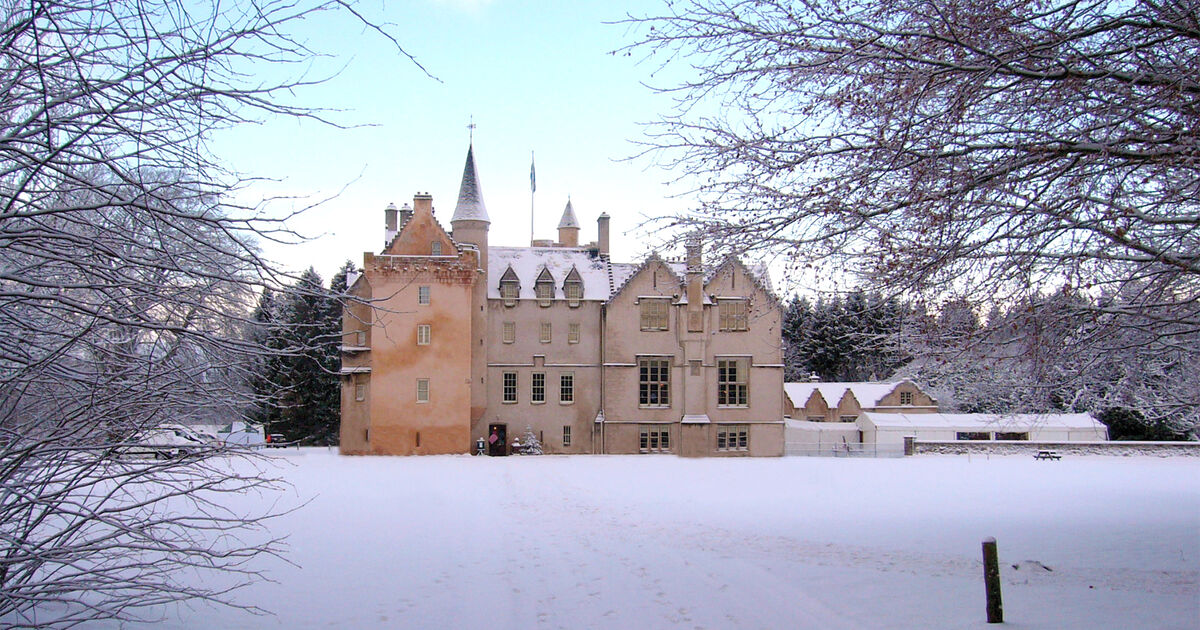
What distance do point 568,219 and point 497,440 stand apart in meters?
13.3

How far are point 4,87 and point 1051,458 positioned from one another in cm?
4069

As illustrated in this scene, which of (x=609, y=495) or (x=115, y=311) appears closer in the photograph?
(x=115, y=311)

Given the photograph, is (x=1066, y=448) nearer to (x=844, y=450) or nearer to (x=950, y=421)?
(x=950, y=421)

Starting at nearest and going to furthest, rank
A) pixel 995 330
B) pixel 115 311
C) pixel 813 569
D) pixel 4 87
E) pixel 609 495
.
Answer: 1. pixel 4 87
2. pixel 115 311
3. pixel 995 330
4. pixel 813 569
5. pixel 609 495

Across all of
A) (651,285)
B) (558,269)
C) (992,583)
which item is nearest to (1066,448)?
(651,285)

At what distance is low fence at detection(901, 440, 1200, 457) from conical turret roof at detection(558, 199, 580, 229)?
19.6 metres

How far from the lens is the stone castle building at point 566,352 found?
122 feet

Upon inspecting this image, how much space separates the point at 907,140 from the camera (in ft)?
22.9

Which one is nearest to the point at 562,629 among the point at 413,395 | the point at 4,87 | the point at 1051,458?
the point at 4,87

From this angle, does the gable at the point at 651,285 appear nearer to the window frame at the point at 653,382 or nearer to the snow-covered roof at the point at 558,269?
the snow-covered roof at the point at 558,269

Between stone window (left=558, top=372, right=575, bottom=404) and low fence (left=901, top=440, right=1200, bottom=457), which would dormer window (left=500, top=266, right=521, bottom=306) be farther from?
low fence (left=901, top=440, right=1200, bottom=457)

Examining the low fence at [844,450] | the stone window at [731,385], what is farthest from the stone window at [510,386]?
the low fence at [844,450]

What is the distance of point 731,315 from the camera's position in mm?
38781

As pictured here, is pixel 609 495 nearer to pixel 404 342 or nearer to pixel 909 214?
pixel 909 214
